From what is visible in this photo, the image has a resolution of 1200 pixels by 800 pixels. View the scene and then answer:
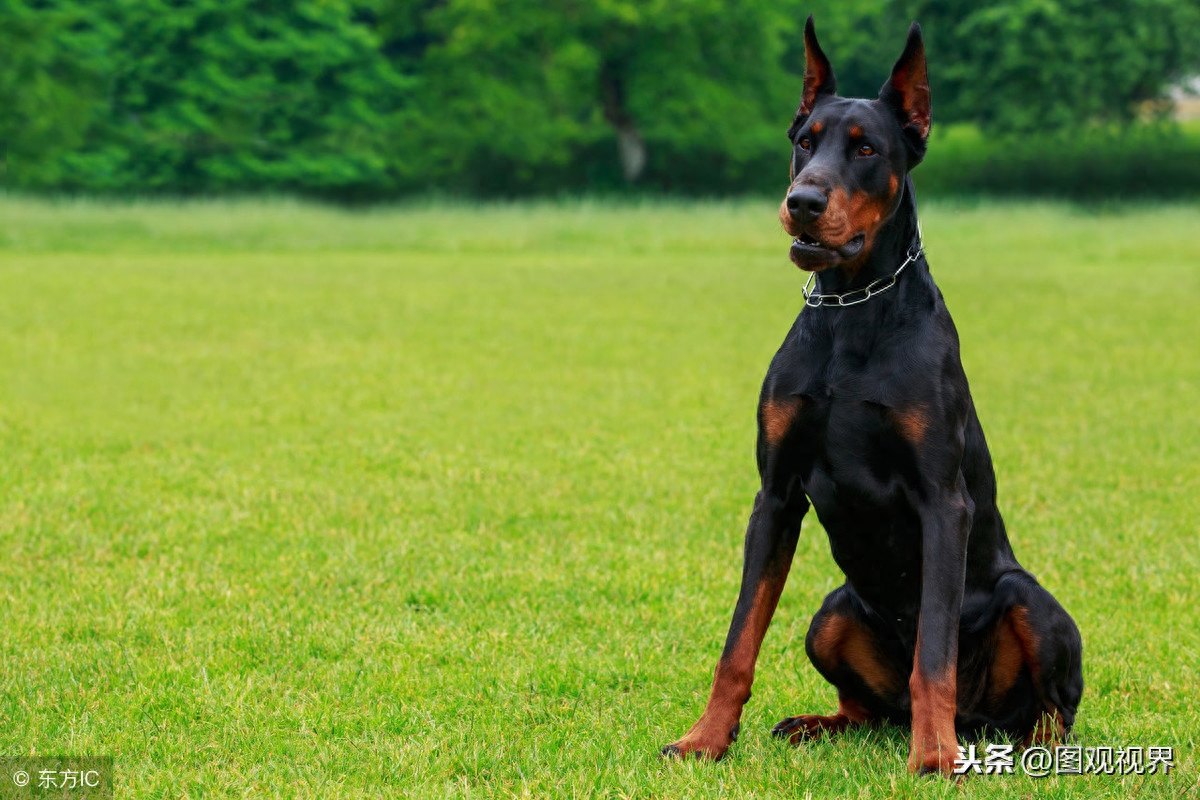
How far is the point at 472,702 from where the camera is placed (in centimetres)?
429

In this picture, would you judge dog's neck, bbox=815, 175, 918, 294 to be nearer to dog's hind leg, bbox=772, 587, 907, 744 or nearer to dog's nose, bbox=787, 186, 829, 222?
dog's nose, bbox=787, 186, 829, 222

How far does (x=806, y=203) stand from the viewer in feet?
10.8

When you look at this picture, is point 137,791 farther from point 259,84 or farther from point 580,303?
point 259,84

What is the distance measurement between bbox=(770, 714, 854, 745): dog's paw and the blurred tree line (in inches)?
1533

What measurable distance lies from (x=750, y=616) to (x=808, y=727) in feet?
1.92

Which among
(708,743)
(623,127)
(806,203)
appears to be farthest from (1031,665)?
(623,127)

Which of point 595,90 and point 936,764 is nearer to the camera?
point 936,764

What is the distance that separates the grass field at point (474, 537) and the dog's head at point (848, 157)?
139 cm

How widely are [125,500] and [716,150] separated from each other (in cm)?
3988

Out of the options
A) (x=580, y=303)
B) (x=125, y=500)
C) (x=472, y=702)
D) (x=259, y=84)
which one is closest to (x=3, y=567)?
(x=125, y=500)

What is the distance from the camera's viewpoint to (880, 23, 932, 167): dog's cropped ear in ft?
11.8

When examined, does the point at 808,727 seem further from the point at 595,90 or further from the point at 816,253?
the point at 595,90

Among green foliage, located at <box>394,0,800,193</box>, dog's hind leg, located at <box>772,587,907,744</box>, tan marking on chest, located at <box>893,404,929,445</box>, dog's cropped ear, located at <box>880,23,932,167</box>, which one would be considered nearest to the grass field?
dog's hind leg, located at <box>772,587,907,744</box>

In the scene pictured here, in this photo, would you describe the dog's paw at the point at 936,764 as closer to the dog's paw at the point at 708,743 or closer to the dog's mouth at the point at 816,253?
the dog's paw at the point at 708,743
